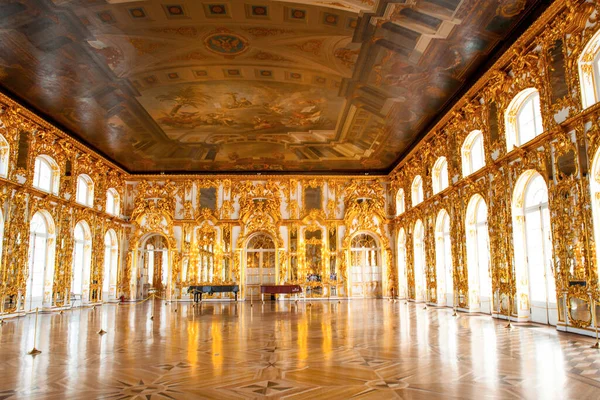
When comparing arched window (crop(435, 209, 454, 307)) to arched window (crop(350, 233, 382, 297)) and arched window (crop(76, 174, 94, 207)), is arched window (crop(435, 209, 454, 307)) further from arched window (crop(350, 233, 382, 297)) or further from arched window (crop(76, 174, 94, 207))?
arched window (crop(76, 174, 94, 207))

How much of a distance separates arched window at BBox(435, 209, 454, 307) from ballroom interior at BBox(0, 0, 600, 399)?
101mm

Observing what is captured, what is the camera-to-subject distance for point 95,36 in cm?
1213

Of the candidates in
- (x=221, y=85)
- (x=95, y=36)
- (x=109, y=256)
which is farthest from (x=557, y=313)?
(x=109, y=256)

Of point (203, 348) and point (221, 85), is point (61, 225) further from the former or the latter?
point (203, 348)

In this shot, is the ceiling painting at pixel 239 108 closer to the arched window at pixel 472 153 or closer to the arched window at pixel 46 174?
the arched window at pixel 46 174

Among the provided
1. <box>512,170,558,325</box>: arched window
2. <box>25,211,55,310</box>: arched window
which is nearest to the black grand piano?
<box>25,211,55,310</box>: arched window

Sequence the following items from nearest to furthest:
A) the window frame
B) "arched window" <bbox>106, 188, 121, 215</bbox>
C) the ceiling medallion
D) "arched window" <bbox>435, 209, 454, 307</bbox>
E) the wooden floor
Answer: the wooden floor
the ceiling medallion
the window frame
"arched window" <bbox>435, 209, 454, 307</bbox>
"arched window" <bbox>106, 188, 121, 215</bbox>

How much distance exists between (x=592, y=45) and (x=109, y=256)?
23187mm

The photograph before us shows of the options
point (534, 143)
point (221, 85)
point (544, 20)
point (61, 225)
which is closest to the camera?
point (544, 20)

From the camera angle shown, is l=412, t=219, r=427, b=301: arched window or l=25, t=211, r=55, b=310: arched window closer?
l=25, t=211, r=55, b=310: arched window

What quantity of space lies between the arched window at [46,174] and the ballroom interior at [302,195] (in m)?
0.10

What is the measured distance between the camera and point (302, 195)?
2623cm

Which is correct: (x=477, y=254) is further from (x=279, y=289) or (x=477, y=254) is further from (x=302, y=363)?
(x=302, y=363)

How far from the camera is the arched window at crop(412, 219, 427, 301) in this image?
868 inches
